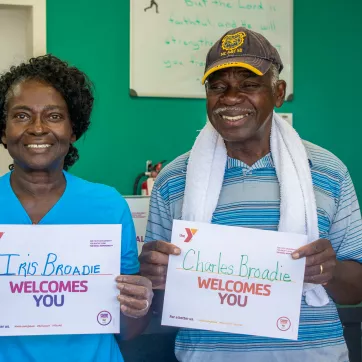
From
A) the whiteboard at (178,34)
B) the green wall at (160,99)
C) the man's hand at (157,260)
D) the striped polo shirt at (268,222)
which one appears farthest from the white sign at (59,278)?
the whiteboard at (178,34)

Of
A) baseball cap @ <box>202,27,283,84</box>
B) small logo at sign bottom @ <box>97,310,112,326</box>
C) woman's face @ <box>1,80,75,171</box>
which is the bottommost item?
small logo at sign bottom @ <box>97,310,112,326</box>

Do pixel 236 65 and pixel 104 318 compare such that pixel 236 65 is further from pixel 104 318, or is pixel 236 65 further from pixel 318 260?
pixel 104 318

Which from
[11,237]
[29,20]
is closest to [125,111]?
[29,20]

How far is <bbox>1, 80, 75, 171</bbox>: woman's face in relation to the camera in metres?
1.18

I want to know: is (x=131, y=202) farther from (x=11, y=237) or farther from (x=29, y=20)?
A: (x=29, y=20)

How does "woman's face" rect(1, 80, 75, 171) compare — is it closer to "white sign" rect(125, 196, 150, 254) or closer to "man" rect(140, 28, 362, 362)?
"man" rect(140, 28, 362, 362)

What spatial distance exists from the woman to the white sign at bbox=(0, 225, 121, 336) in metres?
0.03

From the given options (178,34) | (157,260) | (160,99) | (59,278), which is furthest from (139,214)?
(178,34)

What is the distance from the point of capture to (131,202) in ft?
6.02

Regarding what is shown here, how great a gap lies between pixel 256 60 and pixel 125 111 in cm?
176

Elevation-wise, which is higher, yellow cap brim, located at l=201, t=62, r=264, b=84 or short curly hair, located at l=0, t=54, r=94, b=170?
yellow cap brim, located at l=201, t=62, r=264, b=84

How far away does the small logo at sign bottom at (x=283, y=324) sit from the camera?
1275 mm

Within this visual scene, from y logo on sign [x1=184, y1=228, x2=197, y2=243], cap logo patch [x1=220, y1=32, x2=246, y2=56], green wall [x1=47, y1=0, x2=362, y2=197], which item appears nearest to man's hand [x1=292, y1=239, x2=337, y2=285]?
y logo on sign [x1=184, y1=228, x2=197, y2=243]

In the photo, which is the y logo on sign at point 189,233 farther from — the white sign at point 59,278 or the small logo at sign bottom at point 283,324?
the small logo at sign bottom at point 283,324
